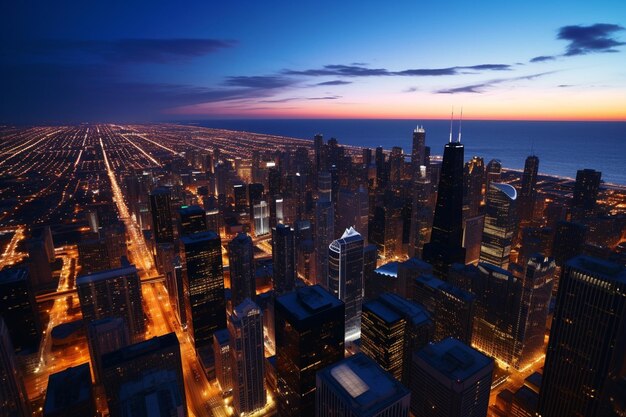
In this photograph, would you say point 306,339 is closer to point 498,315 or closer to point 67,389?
point 67,389

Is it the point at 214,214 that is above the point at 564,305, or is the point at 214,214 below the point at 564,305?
below

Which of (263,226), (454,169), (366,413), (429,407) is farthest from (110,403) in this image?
(263,226)

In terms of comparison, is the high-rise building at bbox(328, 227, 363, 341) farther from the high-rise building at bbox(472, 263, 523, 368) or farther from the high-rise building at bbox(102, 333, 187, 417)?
the high-rise building at bbox(102, 333, 187, 417)

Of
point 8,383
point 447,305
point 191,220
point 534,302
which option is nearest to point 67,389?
point 8,383

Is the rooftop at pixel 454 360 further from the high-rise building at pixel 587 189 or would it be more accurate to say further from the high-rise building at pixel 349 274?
the high-rise building at pixel 587 189

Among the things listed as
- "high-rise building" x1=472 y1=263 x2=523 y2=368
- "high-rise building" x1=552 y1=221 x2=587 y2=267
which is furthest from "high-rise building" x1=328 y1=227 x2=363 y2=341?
"high-rise building" x1=552 y1=221 x2=587 y2=267

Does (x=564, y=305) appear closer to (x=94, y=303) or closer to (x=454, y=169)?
(x=454, y=169)
